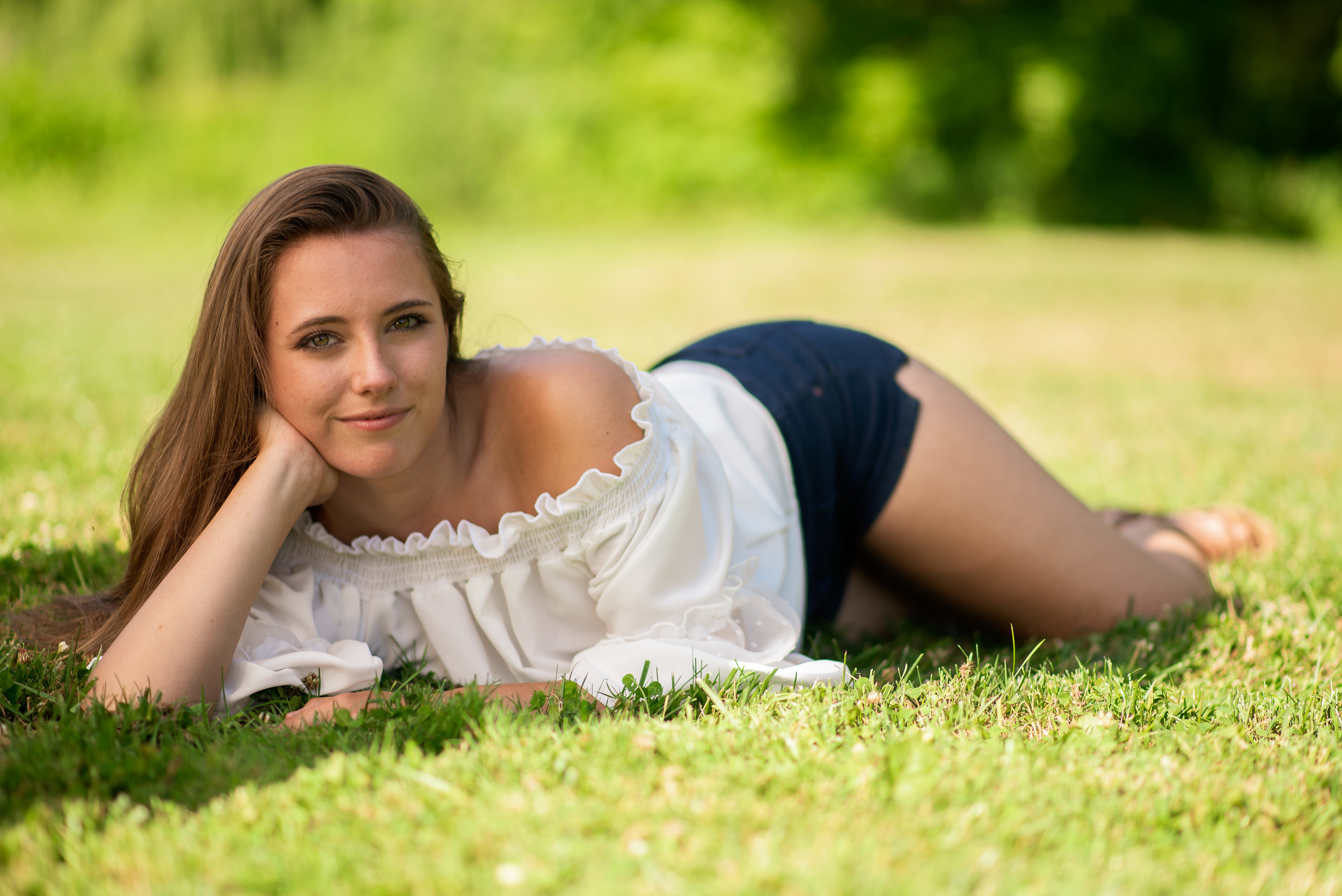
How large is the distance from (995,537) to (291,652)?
2.09 metres

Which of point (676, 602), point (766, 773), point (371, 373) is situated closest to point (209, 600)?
point (371, 373)

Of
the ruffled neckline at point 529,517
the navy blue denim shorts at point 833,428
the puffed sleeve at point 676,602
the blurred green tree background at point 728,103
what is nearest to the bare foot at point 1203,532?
the navy blue denim shorts at point 833,428

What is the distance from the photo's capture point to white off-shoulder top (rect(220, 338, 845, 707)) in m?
2.67

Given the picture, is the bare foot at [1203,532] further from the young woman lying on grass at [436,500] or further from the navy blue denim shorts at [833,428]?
the navy blue denim shorts at [833,428]

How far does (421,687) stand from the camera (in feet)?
8.64

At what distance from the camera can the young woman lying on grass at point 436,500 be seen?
2.58 metres

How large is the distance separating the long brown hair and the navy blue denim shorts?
3.54 feet

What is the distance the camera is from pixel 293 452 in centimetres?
268

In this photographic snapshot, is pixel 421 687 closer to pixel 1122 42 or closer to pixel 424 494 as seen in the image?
pixel 424 494

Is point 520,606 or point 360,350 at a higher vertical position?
point 360,350

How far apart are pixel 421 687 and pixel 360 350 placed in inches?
33.0

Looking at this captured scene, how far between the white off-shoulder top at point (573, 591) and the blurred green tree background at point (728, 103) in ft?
55.0

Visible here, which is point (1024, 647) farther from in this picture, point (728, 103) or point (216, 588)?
point (728, 103)

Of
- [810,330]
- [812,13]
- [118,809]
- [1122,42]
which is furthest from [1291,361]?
[812,13]
